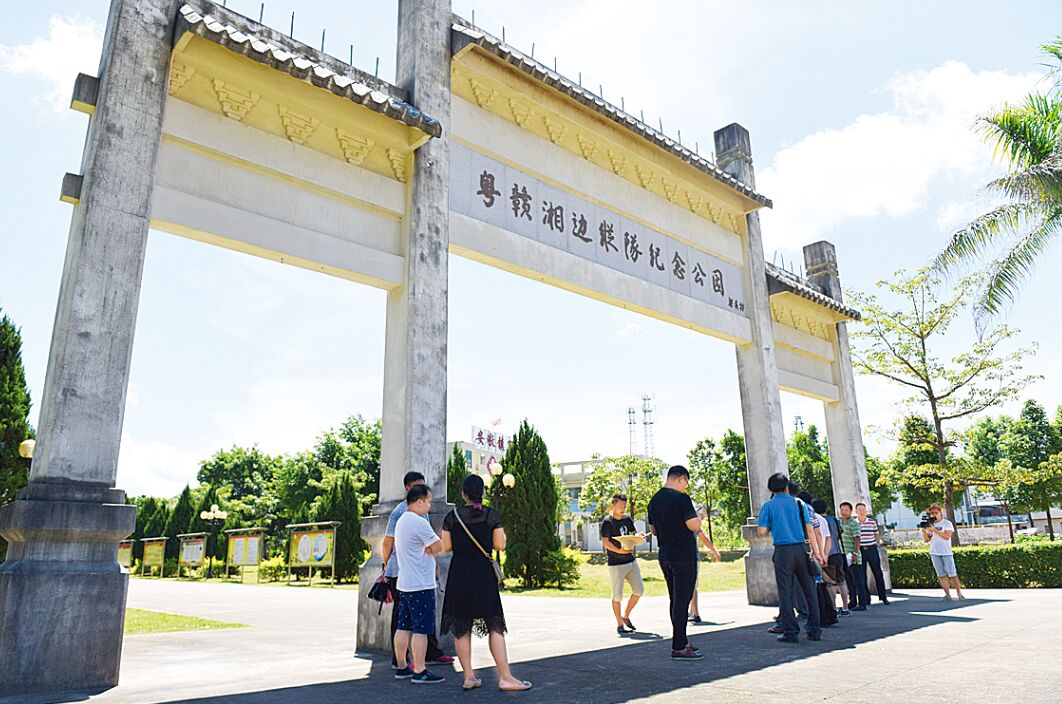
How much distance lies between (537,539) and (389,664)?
1290 centimetres

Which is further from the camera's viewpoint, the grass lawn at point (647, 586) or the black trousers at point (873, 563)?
the grass lawn at point (647, 586)

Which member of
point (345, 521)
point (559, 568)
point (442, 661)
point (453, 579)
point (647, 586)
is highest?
point (345, 521)

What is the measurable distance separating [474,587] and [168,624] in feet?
Answer: 25.2

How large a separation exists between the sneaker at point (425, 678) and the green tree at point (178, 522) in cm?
3653

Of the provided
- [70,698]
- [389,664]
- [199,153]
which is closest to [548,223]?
[199,153]

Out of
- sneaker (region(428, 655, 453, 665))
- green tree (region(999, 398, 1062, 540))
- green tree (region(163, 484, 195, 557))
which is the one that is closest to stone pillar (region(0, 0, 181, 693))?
sneaker (region(428, 655, 453, 665))

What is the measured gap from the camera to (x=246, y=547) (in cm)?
2666

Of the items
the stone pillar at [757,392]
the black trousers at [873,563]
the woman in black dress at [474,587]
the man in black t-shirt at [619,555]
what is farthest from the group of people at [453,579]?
the black trousers at [873,563]

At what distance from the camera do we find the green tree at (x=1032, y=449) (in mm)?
30000

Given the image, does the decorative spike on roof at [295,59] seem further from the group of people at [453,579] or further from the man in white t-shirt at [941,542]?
the man in white t-shirt at [941,542]

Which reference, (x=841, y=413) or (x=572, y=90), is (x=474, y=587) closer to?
(x=572, y=90)

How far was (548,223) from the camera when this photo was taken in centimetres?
922

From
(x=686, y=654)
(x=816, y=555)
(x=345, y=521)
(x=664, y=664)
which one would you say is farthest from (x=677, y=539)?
(x=345, y=521)

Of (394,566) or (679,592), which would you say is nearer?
(394,566)
